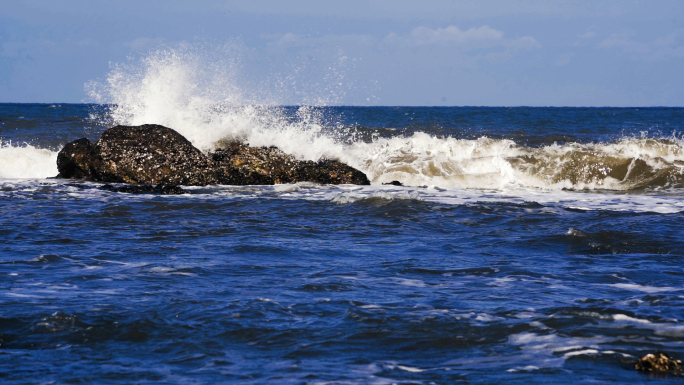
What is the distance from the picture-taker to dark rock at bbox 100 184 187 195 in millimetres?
9453

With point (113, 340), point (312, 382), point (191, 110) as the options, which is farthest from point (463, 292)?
point (191, 110)

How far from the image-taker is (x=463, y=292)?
448cm

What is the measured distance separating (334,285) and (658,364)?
2119mm

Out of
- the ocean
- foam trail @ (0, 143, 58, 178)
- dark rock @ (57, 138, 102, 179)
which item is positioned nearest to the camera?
the ocean

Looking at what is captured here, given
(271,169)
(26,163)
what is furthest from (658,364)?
(26,163)

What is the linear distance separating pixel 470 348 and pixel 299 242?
2.98 meters

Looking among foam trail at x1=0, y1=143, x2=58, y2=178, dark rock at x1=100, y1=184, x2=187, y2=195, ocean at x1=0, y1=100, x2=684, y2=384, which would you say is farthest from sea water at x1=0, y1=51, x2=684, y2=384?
foam trail at x1=0, y1=143, x2=58, y2=178

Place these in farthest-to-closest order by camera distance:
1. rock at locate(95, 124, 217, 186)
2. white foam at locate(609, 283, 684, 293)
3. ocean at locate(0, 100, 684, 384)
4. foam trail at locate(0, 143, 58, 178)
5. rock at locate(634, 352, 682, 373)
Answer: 1. foam trail at locate(0, 143, 58, 178)
2. rock at locate(95, 124, 217, 186)
3. white foam at locate(609, 283, 684, 293)
4. ocean at locate(0, 100, 684, 384)
5. rock at locate(634, 352, 682, 373)

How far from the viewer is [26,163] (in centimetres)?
1315

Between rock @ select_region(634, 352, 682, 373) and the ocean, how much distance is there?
51 mm

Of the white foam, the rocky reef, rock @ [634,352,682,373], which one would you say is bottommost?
the white foam

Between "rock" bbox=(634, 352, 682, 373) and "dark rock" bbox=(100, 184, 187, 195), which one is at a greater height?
"rock" bbox=(634, 352, 682, 373)

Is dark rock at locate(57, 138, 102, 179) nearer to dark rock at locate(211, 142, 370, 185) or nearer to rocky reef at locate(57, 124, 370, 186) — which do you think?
rocky reef at locate(57, 124, 370, 186)

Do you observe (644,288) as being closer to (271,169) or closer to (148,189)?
(148,189)
